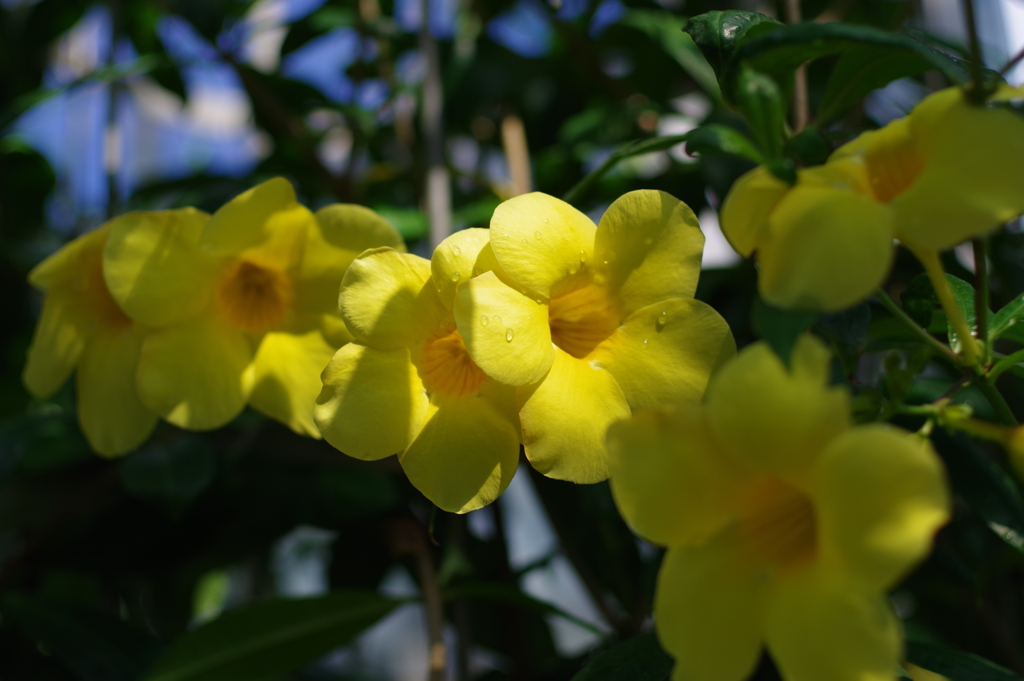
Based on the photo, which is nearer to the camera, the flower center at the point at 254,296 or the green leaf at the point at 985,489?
the green leaf at the point at 985,489

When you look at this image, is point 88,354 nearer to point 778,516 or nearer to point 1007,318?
point 778,516

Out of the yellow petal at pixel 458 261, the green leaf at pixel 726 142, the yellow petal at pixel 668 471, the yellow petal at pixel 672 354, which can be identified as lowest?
the yellow petal at pixel 672 354

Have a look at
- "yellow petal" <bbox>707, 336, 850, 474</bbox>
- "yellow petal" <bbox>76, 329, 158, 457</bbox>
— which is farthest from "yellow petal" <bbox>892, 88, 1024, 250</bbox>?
"yellow petal" <bbox>76, 329, 158, 457</bbox>

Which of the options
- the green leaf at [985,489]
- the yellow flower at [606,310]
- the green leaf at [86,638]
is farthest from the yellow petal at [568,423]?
the green leaf at [86,638]

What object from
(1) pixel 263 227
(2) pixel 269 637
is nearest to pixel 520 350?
(1) pixel 263 227

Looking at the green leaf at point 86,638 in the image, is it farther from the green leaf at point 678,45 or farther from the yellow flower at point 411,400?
the green leaf at point 678,45

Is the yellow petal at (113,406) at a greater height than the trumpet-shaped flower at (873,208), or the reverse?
the trumpet-shaped flower at (873,208)

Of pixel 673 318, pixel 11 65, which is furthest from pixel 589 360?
pixel 11 65

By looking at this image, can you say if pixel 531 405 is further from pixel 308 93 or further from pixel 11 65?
pixel 11 65

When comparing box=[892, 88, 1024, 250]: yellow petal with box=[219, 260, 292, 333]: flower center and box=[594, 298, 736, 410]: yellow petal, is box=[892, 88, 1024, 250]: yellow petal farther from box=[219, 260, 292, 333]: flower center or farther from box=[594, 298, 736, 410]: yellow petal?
box=[219, 260, 292, 333]: flower center
